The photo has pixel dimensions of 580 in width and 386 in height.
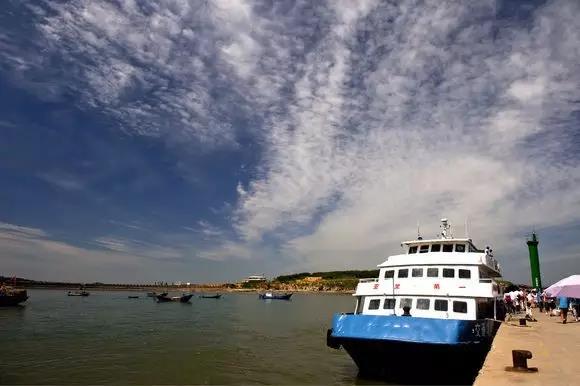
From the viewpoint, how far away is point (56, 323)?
43406 mm

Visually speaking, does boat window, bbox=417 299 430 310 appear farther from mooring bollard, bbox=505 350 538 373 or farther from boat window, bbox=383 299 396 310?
mooring bollard, bbox=505 350 538 373

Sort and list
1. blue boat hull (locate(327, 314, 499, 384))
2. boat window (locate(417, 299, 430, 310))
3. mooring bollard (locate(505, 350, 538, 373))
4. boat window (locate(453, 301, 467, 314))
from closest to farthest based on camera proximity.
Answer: mooring bollard (locate(505, 350, 538, 373)) < blue boat hull (locate(327, 314, 499, 384)) < boat window (locate(453, 301, 467, 314)) < boat window (locate(417, 299, 430, 310))

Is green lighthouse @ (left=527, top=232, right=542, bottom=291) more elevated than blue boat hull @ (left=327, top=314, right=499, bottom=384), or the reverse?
green lighthouse @ (left=527, top=232, right=542, bottom=291)

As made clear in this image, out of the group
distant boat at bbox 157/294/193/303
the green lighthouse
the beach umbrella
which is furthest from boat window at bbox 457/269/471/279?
distant boat at bbox 157/294/193/303

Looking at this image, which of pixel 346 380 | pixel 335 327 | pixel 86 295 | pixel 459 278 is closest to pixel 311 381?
pixel 346 380

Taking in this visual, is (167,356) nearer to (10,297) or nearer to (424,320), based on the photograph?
(424,320)

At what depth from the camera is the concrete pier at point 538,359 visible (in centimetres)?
898

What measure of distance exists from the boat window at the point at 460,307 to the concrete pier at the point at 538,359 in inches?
61.8

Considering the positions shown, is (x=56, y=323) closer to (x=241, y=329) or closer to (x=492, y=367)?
(x=241, y=329)

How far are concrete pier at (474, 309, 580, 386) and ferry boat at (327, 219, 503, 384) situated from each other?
1.35 m

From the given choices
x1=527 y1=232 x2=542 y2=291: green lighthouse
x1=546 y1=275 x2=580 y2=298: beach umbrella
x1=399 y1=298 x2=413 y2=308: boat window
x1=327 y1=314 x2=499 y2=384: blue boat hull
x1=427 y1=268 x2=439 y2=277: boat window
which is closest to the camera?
x1=327 y1=314 x2=499 y2=384: blue boat hull

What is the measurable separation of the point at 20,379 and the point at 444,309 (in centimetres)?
1941

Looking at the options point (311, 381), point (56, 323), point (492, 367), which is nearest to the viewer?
point (492, 367)

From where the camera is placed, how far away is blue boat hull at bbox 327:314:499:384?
1483cm
